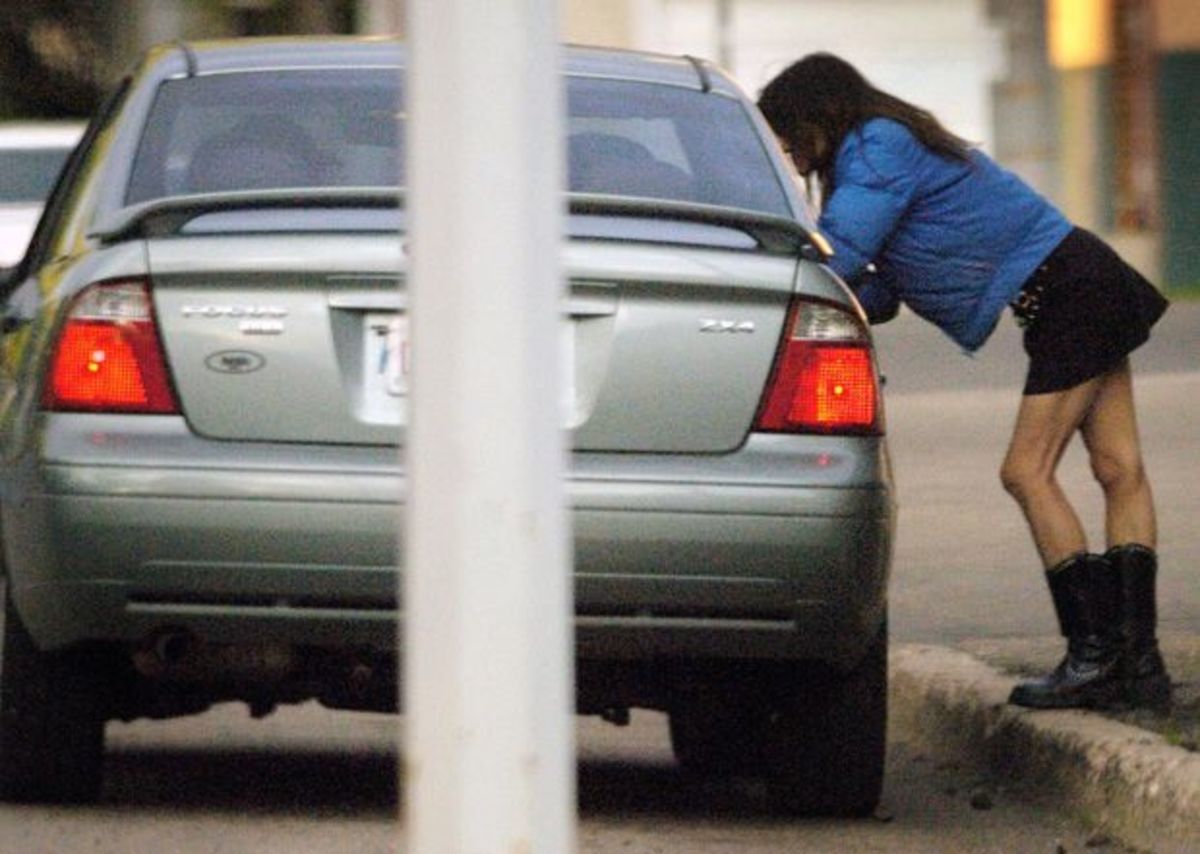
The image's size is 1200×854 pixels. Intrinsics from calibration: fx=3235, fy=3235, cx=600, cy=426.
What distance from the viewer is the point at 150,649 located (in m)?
5.86

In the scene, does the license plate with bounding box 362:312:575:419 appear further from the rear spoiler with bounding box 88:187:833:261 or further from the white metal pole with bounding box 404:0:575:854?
the white metal pole with bounding box 404:0:575:854

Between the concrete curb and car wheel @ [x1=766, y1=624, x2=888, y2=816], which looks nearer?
the concrete curb

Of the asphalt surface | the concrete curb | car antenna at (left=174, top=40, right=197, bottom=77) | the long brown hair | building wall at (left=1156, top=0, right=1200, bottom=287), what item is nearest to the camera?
the concrete curb

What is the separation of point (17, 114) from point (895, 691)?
719 inches

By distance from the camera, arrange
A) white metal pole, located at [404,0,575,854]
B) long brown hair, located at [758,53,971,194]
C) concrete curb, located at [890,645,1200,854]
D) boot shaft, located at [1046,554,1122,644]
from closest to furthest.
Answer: white metal pole, located at [404,0,575,854] → concrete curb, located at [890,645,1200,854] → long brown hair, located at [758,53,971,194] → boot shaft, located at [1046,554,1122,644]

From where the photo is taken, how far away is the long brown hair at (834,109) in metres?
6.79

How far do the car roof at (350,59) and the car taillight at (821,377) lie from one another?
Result: 3.96 feet

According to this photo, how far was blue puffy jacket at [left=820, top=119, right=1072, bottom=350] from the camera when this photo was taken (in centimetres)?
671

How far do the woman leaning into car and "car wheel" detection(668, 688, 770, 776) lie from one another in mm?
589

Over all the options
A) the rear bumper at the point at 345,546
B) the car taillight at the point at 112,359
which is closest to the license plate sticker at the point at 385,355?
the rear bumper at the point at 345,546

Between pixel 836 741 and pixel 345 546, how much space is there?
3.78ft

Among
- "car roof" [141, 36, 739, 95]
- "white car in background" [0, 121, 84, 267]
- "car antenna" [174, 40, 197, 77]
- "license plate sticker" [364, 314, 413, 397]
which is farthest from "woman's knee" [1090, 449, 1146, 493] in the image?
"white car in background" [0, 121, 84, 267]

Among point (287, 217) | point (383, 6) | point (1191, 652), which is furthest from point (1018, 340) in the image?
point (287, 217)

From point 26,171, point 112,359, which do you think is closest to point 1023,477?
point 112,359
